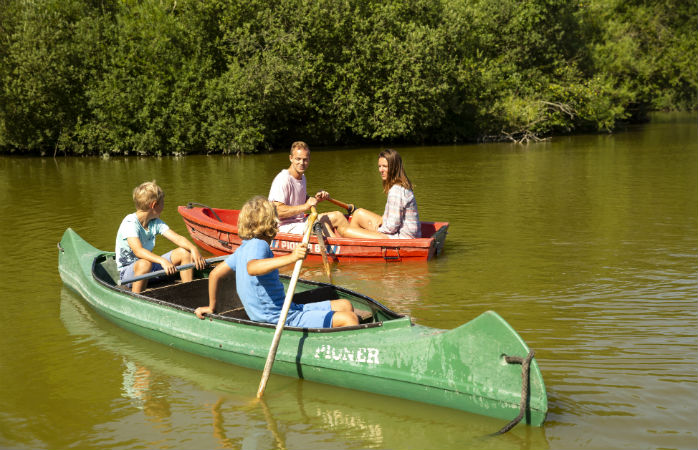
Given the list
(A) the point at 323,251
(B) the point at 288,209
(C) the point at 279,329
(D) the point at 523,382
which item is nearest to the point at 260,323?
(C) the point at 279,329

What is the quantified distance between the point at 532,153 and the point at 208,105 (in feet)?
44.8

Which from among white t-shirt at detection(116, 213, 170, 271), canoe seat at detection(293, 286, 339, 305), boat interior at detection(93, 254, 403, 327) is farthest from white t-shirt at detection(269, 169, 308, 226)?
canoe seat at detection(293, 286, 339, 305)

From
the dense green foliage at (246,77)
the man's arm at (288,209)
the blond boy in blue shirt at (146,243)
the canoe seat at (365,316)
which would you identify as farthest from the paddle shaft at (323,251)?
the dense green foliage at (246,77)

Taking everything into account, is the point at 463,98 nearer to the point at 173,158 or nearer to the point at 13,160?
the point at 173,158

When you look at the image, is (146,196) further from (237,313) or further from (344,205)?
(344,205)

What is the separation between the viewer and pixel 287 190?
9.70 m

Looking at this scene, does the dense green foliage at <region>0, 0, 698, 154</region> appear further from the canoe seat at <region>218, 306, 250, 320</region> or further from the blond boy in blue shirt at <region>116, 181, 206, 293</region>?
the canoe seat at <region>218, 306, 250, 320</region>

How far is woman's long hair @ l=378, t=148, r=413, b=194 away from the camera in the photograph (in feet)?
30.9

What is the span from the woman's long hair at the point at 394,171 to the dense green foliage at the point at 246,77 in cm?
2046

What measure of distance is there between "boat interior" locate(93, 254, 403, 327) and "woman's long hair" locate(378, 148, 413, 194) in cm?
270

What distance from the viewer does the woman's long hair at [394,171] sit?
9430 mm

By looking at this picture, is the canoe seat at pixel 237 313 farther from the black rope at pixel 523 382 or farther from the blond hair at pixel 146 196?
the black rope at pixel 523 382

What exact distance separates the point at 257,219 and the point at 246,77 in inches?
981

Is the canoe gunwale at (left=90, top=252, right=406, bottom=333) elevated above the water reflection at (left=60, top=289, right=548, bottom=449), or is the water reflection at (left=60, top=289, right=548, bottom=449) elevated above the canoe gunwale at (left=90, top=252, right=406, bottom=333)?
the canoe gunwale at (left=90, top=252, right=406, bottom=333)
